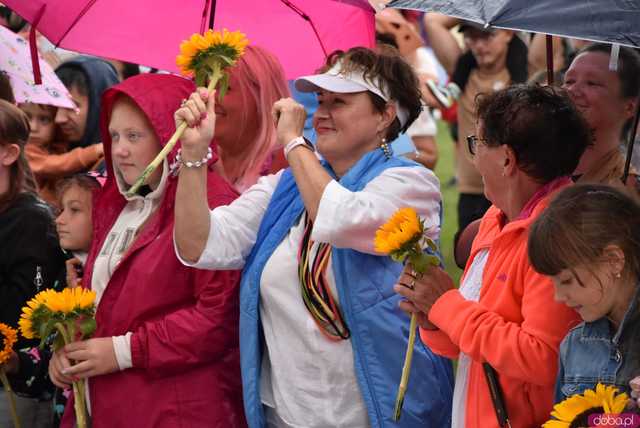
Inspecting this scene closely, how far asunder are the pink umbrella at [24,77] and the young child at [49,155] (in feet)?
1.59

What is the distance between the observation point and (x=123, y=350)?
3750 mm

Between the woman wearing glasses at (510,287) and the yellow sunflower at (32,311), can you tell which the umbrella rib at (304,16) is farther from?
the yellow sunflower at (32,311)

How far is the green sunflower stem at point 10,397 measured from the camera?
4.09 meters

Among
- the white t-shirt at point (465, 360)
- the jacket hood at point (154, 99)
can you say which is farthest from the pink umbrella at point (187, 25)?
the white t-shirt at point (465, 360)

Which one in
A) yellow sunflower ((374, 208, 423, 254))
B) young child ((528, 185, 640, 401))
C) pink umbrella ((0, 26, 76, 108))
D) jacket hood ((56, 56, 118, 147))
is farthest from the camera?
jacket hood ((56, 56, 118, 147))

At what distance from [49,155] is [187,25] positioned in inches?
71.0

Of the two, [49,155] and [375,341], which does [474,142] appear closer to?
[375,341]

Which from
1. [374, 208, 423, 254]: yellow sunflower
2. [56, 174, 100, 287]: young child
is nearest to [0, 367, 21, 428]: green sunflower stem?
[56, 174, 100, 287]: young child

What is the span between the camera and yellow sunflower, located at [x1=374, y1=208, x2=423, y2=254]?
9.82 ft

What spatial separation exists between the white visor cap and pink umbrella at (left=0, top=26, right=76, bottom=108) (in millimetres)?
1774

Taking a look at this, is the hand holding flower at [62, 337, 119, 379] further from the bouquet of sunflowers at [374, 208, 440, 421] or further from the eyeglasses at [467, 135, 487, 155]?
the eyeglasses at [467, 135, 487, 155]

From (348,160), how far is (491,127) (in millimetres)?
712

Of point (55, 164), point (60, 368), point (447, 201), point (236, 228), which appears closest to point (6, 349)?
point (60, 368)

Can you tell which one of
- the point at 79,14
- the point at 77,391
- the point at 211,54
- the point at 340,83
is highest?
the point at 79,14
